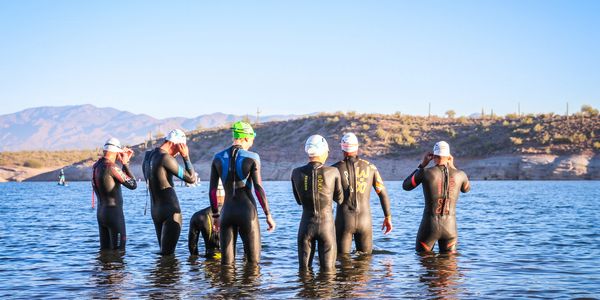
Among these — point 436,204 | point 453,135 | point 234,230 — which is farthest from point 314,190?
point 453,135

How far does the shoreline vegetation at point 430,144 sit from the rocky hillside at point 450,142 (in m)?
0.08

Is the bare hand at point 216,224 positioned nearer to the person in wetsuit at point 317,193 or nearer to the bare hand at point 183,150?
the bare hand at point 183,150

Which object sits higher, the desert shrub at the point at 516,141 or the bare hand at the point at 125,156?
the desert shrub at the point at 516,141

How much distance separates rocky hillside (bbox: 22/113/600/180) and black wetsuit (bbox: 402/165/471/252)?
5635 centimetres

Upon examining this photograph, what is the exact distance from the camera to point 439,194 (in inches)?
526

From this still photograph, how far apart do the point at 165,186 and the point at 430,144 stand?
73.4m

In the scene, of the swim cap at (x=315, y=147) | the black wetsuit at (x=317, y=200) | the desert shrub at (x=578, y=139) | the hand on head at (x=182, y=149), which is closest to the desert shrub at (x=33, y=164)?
the desert shrub at (x=578, y=139)

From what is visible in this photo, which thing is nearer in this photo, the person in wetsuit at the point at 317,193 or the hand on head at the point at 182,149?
the person in wetsuit at the point at 317,193

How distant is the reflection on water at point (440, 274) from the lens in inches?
451

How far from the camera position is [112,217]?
46.6ft

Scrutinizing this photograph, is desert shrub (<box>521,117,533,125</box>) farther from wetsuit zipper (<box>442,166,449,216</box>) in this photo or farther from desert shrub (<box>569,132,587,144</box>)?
wetsuit zipper (<box>442,166,449,216</box>)

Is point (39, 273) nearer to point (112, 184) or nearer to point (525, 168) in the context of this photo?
point (112, 184)

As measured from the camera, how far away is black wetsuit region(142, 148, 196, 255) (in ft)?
42.4

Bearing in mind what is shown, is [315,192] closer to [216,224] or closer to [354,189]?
[354,189]
